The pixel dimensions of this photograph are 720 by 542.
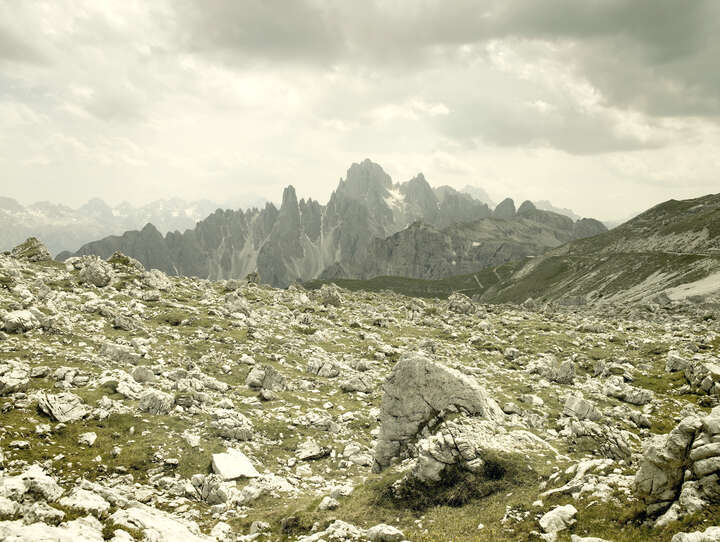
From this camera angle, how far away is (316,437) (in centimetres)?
2448

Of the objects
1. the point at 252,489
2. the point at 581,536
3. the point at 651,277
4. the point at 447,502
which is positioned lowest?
the point at 252,489

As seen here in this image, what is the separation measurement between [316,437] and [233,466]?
6.08 metres

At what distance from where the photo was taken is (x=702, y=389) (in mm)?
32500

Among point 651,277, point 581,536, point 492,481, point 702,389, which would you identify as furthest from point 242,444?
point 651,277

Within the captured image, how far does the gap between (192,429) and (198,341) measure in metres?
17.0

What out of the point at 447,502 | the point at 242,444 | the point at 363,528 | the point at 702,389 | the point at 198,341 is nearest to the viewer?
the point at 363,528

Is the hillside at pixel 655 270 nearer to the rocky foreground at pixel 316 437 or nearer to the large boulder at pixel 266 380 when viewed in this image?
the rocky foreground at pixel 316 437

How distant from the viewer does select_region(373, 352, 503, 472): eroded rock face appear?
20047 millimetres

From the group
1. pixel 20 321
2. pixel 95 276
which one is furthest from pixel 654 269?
pixel 20 321

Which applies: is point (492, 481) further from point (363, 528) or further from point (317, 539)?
point (317, 539)

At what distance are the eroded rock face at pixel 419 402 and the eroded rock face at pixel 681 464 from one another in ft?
26.0

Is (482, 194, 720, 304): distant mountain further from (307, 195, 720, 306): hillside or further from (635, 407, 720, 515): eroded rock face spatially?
(635, 407, 720, 515): eroded rock face

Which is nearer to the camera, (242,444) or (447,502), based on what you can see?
(447,502)

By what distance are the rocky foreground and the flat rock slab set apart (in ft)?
0.29
